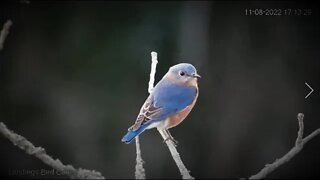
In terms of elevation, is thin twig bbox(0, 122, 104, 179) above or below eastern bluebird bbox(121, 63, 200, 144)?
below

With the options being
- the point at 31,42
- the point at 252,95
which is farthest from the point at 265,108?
the point at 31,42

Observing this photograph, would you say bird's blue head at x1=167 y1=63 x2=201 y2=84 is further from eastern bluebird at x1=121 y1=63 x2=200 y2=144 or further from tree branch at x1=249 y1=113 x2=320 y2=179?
tree branch at x1=249 y1=113 x2=320 y2=179

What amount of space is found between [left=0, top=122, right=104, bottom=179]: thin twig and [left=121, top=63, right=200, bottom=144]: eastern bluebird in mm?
222

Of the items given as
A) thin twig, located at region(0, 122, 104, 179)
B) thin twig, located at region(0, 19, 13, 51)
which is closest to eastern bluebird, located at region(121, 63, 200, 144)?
thin twig, located at region(0, 122, 104, 179)

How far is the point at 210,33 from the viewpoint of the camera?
214 centimetres

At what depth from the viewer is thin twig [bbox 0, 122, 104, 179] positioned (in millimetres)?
1917

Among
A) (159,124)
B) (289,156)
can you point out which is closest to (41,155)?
(159,124)

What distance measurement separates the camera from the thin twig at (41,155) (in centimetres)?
192

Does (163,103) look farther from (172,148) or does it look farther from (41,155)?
(41,155)

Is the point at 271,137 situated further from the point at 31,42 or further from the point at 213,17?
the point at 31,42

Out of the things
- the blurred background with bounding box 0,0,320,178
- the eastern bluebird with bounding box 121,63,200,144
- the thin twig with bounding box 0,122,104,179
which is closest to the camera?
the eastern bluebird with bounding box 121,63,200,144

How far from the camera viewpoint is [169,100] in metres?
1.81

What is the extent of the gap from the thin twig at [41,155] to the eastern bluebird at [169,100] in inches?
8.8

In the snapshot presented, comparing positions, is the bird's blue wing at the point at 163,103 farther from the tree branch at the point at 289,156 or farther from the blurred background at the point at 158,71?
the tree branch at the point at 289,156
